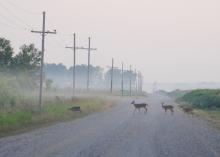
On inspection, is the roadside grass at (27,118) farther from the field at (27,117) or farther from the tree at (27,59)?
the tree at (27,59)

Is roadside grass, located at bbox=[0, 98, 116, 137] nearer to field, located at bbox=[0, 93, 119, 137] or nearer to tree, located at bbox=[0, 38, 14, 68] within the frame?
field, located at bbox=[0, 93, 119, 137]

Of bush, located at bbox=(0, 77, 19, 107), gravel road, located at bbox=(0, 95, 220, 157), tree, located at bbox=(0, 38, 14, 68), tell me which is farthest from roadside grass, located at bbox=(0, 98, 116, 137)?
tree, located at bbox=(0, 38, 14, 68)

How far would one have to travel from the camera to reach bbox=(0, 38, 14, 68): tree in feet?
212

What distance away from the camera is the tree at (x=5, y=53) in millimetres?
64500

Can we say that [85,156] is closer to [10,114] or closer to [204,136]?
[204,136]

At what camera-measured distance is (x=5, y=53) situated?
216ft

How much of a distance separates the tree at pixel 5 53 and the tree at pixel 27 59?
4.24 feet

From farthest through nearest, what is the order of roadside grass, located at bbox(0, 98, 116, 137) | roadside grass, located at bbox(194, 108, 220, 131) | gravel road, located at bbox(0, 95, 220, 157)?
roadside grass, located at bbox(194, 108, 220, 131) < roadside grass, located at bbox(0, 98, 116, 137) < gravel road, located at bbox(0, 95, 220, 157)

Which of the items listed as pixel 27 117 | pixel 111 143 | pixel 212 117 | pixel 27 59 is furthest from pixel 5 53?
pixel 111 143

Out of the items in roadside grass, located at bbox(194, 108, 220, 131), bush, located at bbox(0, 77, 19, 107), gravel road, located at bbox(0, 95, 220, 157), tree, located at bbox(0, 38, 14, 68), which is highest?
tree, located at bbox(0, 38, 14, 68)

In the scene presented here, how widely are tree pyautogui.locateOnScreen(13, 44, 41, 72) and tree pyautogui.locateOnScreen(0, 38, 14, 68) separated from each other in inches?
50.9

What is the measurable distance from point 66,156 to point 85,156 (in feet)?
1.92

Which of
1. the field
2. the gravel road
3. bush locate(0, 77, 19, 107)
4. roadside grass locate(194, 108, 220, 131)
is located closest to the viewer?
the gravel road

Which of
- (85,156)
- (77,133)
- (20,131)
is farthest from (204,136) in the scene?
(85,156)
